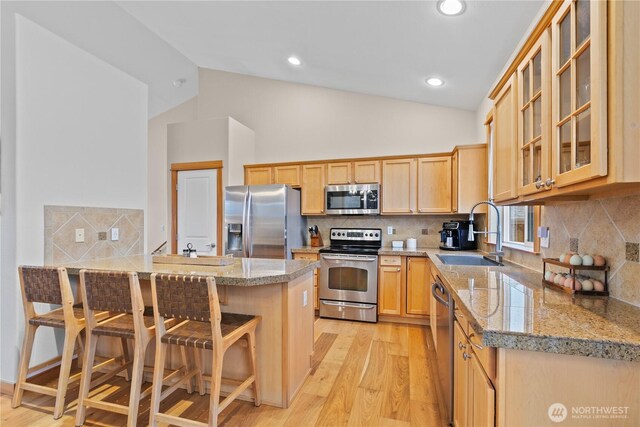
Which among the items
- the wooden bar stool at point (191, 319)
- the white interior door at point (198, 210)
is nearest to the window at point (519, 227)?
the wooden bar stool at point (191, 319)

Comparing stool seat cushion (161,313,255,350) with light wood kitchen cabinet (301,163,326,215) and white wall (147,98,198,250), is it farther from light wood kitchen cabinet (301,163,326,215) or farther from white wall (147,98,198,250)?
white wall (147,98,198,250)

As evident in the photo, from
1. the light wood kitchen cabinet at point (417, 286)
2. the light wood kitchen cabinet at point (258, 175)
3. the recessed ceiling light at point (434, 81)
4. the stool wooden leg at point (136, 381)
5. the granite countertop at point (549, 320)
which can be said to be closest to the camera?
the granite countertop at point (549, 320)

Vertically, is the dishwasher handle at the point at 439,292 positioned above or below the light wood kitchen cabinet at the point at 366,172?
below

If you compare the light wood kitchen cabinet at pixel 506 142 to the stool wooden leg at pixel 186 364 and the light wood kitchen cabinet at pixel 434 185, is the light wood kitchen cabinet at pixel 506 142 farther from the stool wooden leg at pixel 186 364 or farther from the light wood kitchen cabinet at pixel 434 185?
the stool wooden leg at pixel 186 364

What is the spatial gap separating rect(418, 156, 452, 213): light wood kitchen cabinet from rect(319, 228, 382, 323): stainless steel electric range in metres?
0.93

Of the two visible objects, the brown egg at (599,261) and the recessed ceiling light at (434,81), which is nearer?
the brown egg at (599,261)

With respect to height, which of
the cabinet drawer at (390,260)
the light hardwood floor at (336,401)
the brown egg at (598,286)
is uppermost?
the brown egg at (598,286)

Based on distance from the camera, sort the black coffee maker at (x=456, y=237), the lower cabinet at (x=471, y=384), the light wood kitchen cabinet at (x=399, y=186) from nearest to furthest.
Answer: the lower cabinet at (x=471, y=384) → the black coffee maker at (x=456, y=237) → the light wood kitchen cabinet at (x=399, y=186)

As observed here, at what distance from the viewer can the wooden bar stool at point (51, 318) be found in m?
1.91

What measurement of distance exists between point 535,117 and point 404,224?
9.16 ft

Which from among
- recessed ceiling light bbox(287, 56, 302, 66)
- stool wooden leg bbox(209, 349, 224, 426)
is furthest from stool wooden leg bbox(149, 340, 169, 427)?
recessed ceiling light bbox(287, 56, 302, 66)

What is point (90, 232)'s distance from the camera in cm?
274

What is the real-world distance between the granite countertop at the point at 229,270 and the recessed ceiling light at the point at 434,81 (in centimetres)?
244

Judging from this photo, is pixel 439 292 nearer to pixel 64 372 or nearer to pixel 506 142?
pixel 506 142
